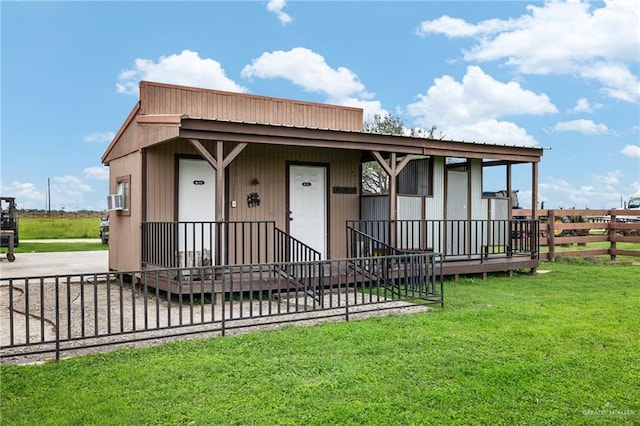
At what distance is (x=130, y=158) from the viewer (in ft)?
31.7

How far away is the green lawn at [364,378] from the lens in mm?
3424

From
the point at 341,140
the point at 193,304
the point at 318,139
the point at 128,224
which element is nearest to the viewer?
the point at 193,304

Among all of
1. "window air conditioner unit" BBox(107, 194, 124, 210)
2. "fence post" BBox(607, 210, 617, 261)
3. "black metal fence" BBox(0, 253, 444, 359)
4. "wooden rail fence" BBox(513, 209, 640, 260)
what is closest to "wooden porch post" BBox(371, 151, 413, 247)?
"black metal fence" BBox(0, 253, 444, 359)

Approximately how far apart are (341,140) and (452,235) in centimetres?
317

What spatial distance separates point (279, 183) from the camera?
32.8ft

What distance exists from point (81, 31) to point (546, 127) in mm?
12514

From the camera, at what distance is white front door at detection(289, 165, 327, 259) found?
10188mm

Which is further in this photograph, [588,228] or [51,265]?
[588,228]

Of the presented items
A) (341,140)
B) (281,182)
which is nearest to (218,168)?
(341,140)

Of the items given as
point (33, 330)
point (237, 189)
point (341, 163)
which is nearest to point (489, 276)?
point (341, 163)

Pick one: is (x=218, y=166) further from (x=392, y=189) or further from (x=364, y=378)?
(x=364, y=378)

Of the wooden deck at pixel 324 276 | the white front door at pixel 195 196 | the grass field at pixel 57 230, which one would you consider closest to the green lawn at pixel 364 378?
the wooden deck at pixel 324 276

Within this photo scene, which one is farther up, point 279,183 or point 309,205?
point 279,183

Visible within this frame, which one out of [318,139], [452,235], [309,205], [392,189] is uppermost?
[318,139]
